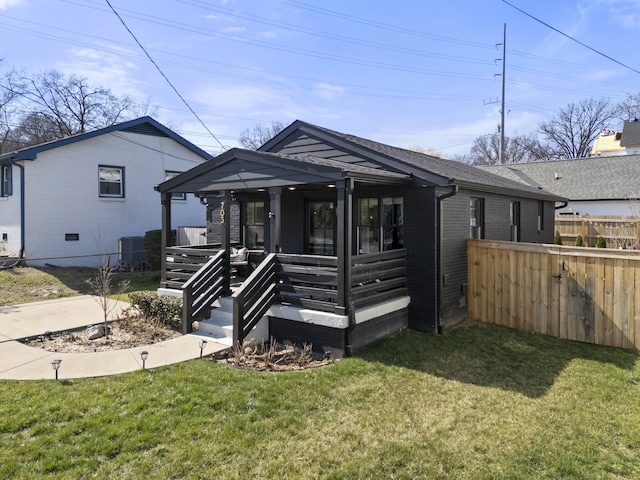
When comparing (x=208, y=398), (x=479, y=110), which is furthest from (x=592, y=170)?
(x=208, y=398)

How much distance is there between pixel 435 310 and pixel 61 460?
18.7 feet

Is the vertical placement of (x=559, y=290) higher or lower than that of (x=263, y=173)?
lower

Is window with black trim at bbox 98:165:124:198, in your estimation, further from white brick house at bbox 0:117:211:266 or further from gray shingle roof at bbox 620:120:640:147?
gray shingle roof at bbox 620:120:640:147

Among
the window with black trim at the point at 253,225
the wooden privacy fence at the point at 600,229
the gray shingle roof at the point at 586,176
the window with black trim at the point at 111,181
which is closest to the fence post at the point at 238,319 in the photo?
the window with black trim at the point at 253,225

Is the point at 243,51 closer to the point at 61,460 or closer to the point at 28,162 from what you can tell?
the point at 28,162

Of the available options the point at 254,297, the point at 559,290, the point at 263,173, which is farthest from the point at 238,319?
the point at 559,290

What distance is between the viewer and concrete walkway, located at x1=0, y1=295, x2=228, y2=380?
518 centimetres

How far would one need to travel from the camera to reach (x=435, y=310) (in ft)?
24.2

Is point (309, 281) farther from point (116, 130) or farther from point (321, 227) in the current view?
point (116, 130)

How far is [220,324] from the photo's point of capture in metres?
7.00

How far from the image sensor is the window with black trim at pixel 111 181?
1491cm

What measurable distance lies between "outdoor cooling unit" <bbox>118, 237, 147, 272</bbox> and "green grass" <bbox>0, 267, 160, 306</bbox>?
0.84 metres

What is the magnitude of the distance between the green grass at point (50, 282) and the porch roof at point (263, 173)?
461 cm

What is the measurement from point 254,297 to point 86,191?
1080 centimetres
